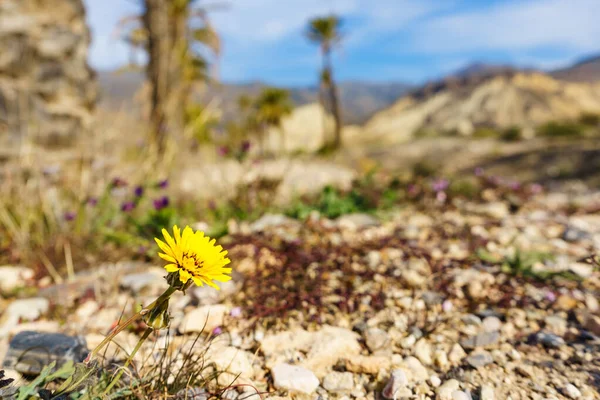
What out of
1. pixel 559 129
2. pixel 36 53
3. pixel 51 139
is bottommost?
pixel 559 129

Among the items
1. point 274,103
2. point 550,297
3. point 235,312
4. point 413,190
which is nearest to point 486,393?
point 550,297

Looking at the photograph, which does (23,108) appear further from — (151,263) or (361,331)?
(361,331)

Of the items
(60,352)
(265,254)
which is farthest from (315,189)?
(60,352)

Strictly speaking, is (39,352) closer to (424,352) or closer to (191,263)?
(191,263)

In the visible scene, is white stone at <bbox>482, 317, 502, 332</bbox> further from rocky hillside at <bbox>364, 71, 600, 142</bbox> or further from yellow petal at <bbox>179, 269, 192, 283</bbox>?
rocky hillside at <bbox>364, 71, 600, 142</bbox>

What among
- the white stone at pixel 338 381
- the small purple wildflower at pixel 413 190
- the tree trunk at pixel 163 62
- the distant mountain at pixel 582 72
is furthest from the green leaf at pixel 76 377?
the distant mountain at pixel 582 72

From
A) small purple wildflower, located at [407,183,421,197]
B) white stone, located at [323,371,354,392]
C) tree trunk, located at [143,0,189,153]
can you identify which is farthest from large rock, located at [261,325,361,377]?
tree trunk, located at [143,0,189,153]
